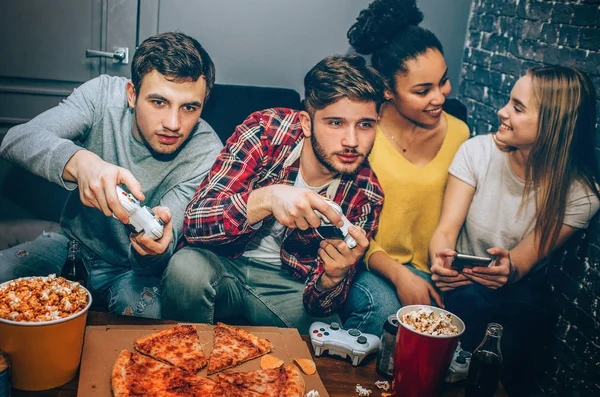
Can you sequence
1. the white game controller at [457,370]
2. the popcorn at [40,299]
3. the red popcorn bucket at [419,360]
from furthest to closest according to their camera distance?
the white game controller at [457,370] < the red popcorn bucket at [419,360] < the popcorn at [40,299]

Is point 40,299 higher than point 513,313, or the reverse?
point 40,299

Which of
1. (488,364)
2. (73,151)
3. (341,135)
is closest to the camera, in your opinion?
(488,364)

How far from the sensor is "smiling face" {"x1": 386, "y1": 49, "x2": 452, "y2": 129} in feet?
5.98

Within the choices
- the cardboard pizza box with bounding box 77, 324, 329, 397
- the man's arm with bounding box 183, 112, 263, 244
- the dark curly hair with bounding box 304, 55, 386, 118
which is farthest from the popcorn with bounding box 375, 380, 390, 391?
the dark curly hair with bounding box 304, 55, 386, 118

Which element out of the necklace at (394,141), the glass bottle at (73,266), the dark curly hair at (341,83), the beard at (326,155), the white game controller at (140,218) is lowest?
the glass bottle at (73,266)

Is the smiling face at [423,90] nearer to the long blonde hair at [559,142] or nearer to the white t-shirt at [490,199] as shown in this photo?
the white t-shirt at [490,199]

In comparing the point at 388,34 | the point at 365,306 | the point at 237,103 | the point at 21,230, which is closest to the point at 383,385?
the point at 365,306

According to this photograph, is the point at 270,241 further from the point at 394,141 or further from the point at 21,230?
the point at 21,230

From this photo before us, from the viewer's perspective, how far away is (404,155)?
189 cm

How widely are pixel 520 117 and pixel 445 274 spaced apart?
58 cm

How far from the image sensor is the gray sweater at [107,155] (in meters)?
1.71

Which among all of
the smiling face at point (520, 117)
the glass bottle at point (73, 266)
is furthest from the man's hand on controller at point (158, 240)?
the smiling face at point (520, 117)

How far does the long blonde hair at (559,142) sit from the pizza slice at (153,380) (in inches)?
47.0

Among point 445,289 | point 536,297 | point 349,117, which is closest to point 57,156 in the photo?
point 349,117
